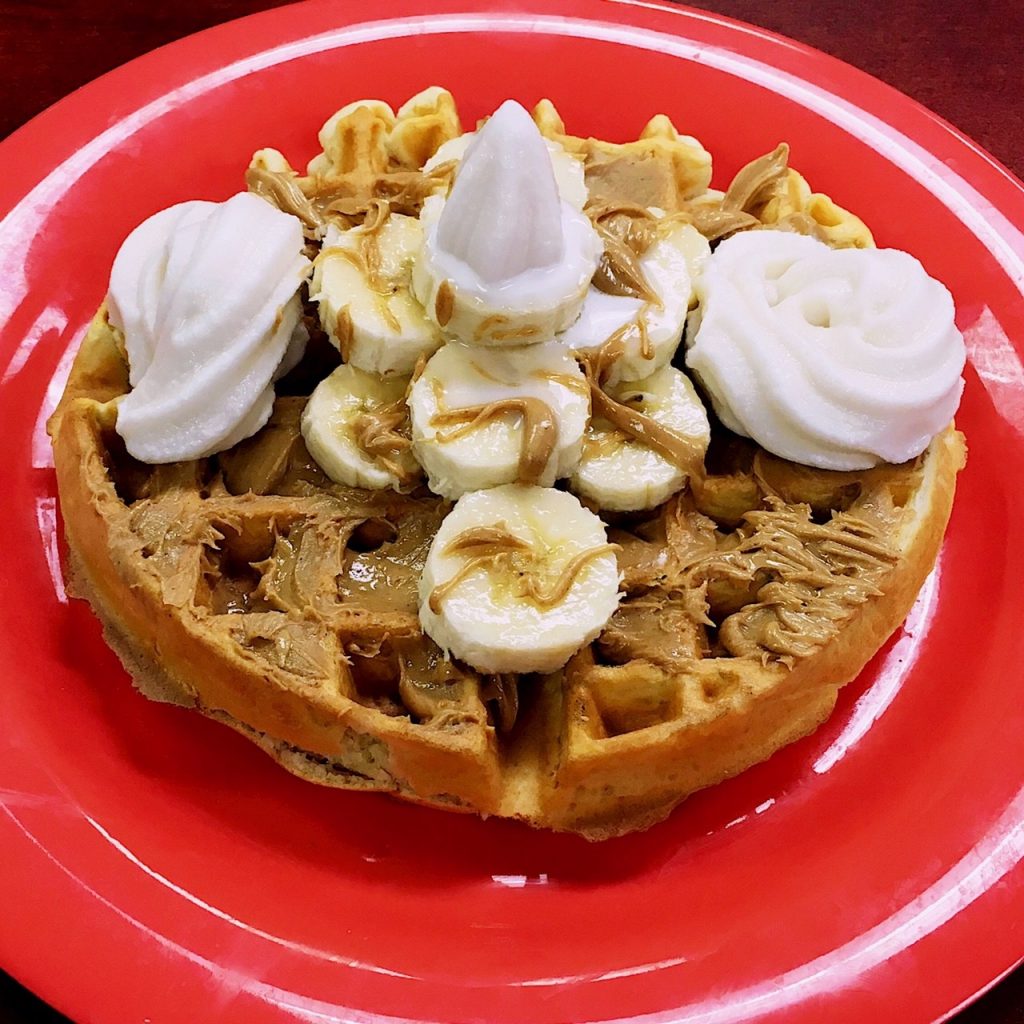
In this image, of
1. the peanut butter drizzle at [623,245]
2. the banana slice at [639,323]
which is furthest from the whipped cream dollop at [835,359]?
the peanut butter drizzle at [623,245]

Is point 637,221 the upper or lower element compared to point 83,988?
upper

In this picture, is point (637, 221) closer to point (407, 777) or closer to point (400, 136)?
point (400, 136)

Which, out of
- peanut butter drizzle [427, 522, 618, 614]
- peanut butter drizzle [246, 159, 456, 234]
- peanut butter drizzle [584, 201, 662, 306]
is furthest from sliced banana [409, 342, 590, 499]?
peanut butter drizzle [246, 159, 456, 234]

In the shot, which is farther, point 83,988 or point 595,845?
point 595,845

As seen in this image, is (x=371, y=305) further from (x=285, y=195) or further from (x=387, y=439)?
(x=285, y=195)

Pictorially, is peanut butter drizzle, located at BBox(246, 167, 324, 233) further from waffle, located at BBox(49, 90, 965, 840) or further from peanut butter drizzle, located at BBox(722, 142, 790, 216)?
peanut butter drizzle, located at BBox(722, 142, 790, 216)

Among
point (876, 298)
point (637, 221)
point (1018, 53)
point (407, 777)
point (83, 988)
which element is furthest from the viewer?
point (1018, 53)

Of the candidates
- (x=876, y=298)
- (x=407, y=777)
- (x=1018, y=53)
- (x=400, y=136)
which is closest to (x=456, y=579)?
(x=407, y=777)
